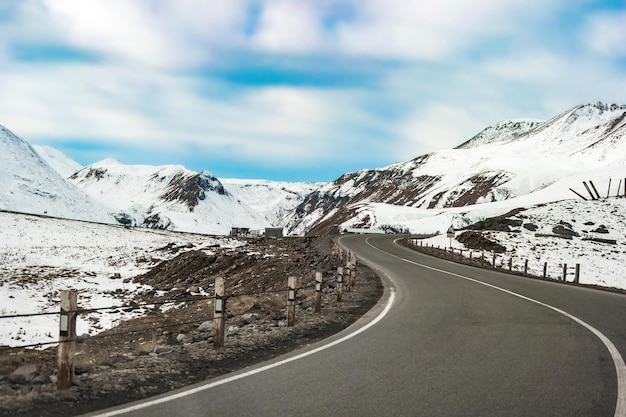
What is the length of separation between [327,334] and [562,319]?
6.08m

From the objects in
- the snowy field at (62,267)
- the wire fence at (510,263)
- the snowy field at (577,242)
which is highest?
the snowy field at (577,242)

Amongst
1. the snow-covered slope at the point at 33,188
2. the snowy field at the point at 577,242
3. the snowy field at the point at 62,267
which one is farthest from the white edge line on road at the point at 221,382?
the snow-covered slope at the point at 33,188

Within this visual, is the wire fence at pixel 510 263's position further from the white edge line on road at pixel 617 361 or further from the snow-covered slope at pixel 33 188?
the snow-covered slope at pixel 33 188

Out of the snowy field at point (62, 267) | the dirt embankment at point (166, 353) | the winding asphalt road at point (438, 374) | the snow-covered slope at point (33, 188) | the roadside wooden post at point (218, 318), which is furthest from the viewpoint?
the snow-covered slope at point (33, 188)

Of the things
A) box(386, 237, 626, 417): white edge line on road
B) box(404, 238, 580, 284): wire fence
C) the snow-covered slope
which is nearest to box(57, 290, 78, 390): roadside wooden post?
box(386, 237, 626, 417): white edge line on road

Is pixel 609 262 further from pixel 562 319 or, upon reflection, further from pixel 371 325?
pixel 371 325

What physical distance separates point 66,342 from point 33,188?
183017mm

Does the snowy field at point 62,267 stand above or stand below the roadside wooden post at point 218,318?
below

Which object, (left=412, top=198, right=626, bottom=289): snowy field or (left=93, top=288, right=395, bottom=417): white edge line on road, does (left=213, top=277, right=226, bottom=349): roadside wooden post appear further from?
(left=412, top=198, right=626, bottom=289): snowy field

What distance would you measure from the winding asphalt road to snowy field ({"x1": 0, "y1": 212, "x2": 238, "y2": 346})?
43.1 feet

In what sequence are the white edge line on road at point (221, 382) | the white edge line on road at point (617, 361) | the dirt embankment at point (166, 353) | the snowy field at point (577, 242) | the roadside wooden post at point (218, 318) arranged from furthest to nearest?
1. the snowy field at point (577, 242)
2. the roadside wooden post at point (218, 318)
3. the dirt embankment at point (166, 353)
4. the white edge line on road at point (617, 361)
5. the white edge line on road at point (221, 382)

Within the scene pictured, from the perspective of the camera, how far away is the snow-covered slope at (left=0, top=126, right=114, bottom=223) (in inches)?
6068

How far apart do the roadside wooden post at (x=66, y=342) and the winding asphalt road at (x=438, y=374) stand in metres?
1.26

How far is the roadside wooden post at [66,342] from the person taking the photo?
6188mm
